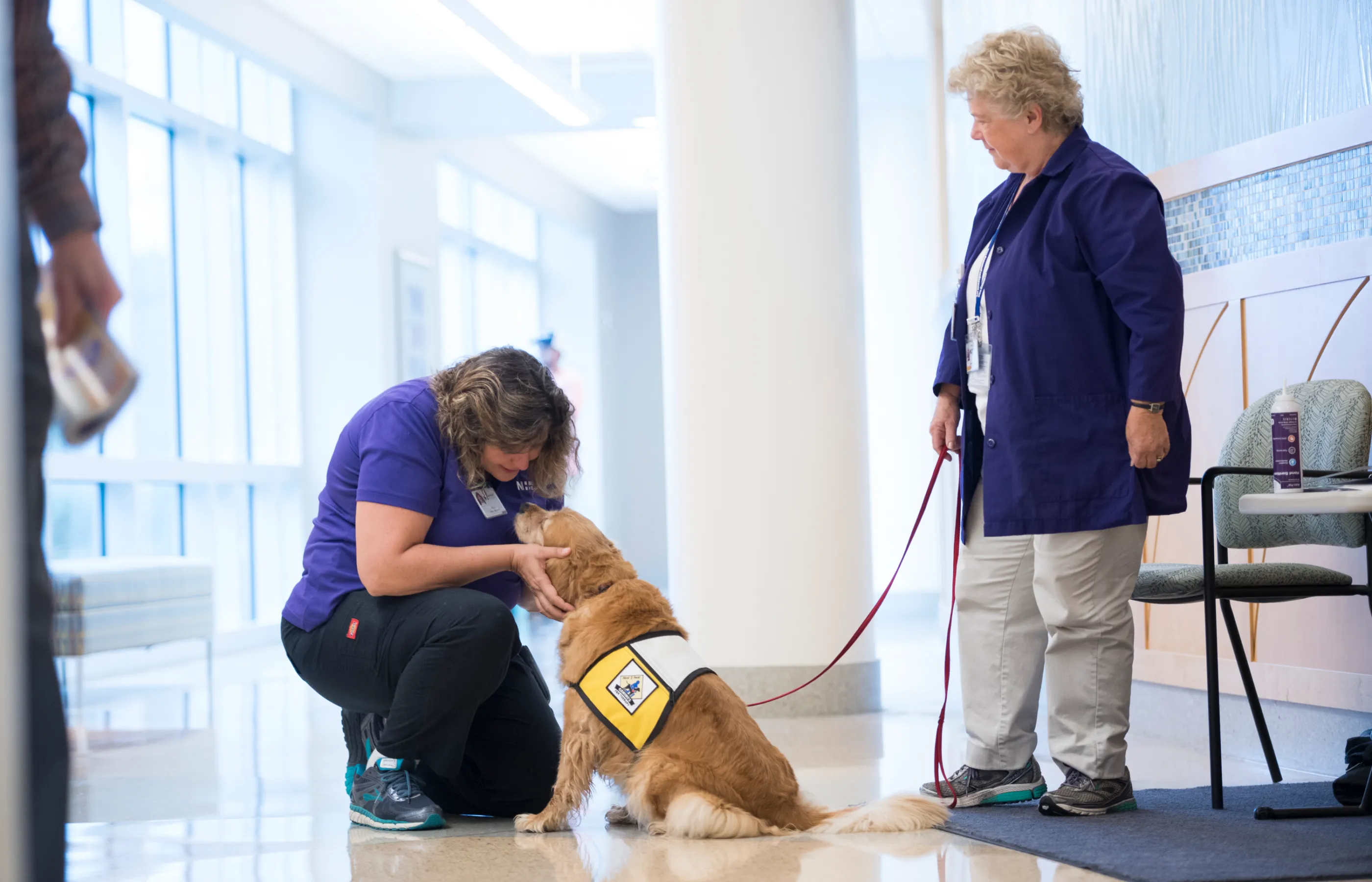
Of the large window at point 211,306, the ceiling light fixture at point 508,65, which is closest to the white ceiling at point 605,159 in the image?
the ceiling light fixture at point 508,65

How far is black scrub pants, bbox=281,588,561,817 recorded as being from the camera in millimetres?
2160

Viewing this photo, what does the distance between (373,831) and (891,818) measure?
986 millimetres

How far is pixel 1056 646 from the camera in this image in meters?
2.21

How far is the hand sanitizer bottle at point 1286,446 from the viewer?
216cm

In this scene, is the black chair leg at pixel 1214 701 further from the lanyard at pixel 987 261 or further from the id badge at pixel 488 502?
the id badge at pixel 488 502

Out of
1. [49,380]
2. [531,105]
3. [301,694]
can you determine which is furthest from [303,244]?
[49,380]

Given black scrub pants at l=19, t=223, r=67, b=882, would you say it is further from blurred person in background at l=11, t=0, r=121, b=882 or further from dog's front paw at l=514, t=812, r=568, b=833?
dog's front paw at l=514, t=812, r=568, b=833

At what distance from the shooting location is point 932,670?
17.1 feet

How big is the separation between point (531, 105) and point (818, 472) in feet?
17.2

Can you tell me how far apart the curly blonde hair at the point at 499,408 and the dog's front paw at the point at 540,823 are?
630mm

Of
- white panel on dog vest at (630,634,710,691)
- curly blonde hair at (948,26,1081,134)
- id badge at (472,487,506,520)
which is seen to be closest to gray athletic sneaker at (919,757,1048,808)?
white panel on dog vest at (630,634,710,691)

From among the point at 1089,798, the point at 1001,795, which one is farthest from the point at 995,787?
the point at 1089,798

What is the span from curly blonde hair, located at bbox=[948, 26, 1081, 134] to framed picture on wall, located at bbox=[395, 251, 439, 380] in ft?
21.9

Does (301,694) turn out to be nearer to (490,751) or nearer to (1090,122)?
(490,751)
